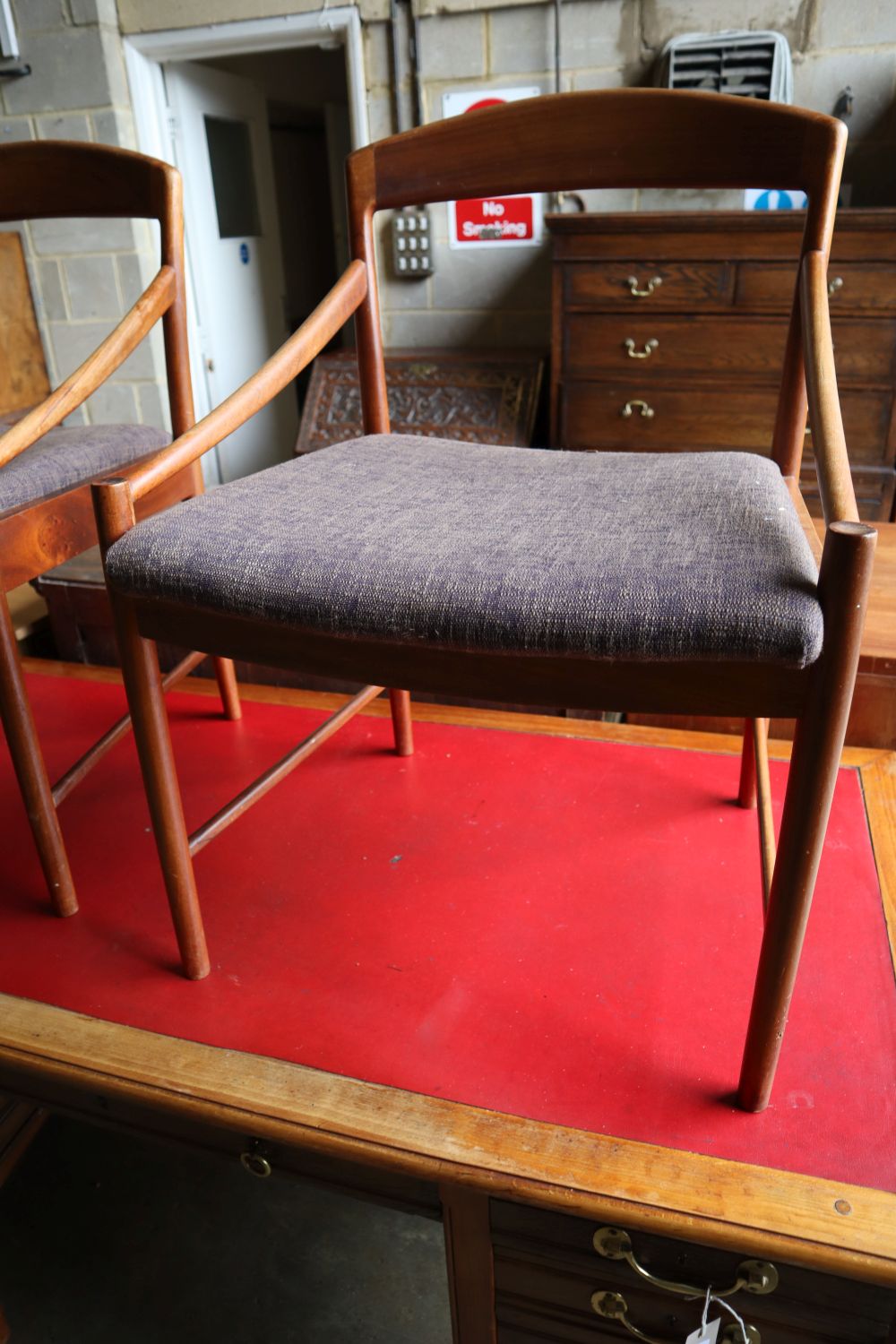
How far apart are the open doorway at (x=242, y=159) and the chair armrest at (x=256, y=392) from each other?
1.93m

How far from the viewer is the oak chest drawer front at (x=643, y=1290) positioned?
0.68m

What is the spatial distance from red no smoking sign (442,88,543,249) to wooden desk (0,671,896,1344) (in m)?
2.28

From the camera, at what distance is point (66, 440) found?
1088mm

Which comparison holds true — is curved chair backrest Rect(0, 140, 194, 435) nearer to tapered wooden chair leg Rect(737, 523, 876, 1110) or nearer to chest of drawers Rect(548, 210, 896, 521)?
tapered wooden chair leg Rect(737, 523, 876, 1110)

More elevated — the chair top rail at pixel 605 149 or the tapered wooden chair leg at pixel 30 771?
the chair top rail at pixel 605 149

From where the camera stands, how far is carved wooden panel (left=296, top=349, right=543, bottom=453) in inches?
92.0

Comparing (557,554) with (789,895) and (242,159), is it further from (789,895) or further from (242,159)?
(242,159)

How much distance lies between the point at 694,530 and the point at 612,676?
0.41ft

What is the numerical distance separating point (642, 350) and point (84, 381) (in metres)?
1.49

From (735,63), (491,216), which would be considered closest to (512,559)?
(735,63)

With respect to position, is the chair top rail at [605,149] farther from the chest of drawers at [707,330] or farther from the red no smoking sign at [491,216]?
the red no smoking sign at [491,216]

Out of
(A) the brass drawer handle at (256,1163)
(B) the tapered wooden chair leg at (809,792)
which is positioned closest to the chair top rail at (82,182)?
(B) the tapered wooden chair leg at (809,792)

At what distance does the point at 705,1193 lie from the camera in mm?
673

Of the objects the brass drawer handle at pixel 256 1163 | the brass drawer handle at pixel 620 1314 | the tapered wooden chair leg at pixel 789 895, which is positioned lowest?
the brass drawer handle at pixel 620 1314
